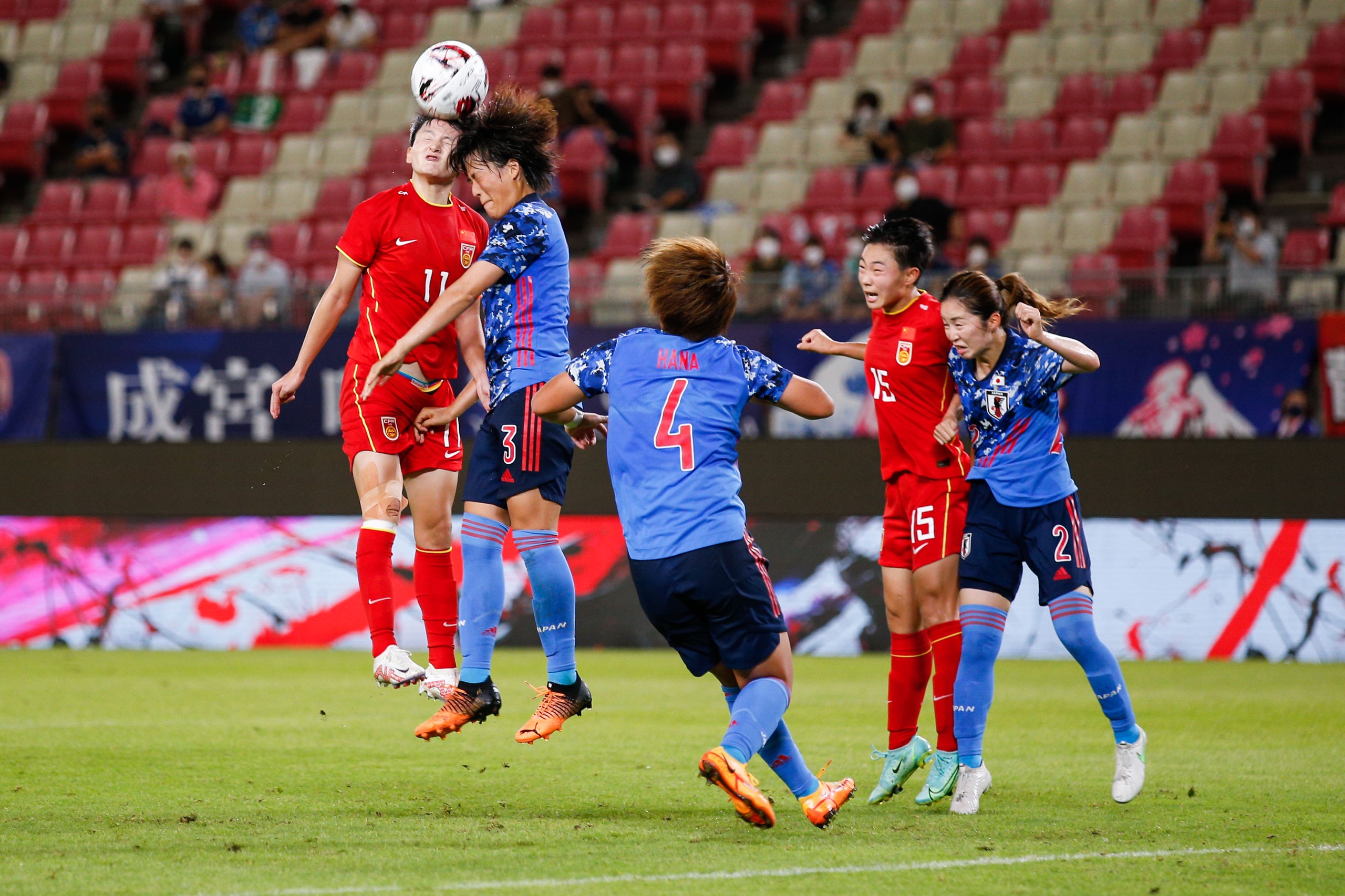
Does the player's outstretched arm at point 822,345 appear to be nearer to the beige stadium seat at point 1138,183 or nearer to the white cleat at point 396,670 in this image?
the white cleat at point 396,670

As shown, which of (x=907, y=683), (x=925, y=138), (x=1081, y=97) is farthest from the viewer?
(x=1081, y=97)

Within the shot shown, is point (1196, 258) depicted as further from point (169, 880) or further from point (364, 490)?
point (169, 880)

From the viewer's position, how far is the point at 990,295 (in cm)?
656

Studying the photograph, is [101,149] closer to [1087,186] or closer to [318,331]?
[1087,186]

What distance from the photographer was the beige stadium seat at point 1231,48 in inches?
685

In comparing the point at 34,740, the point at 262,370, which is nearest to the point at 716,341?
the point at 34,740

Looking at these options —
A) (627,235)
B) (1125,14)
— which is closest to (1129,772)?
(627,235)

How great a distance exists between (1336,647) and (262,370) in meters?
9.61

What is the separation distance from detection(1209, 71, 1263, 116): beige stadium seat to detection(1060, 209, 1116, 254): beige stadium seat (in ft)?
6.97

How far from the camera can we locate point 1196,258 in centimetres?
1581

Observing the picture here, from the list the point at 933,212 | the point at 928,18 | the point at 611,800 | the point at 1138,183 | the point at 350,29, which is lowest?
the point at 611,800

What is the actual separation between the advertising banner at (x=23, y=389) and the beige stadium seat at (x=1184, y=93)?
11659 millimetres

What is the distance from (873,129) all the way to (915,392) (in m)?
11.3

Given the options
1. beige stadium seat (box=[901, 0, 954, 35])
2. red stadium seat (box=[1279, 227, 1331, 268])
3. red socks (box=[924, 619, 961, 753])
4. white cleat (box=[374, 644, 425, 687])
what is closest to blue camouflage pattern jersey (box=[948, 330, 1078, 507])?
red socks (box=[924, 619, 961, 753])
